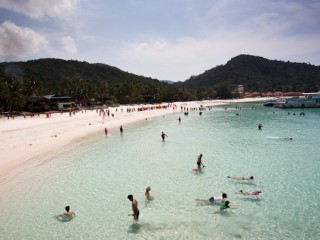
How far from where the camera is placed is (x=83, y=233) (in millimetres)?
11703

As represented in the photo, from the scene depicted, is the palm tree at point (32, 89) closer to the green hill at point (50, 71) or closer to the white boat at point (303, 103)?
the green hill at point (50, 71)

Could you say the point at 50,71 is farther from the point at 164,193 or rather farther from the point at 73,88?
the point at 164,193

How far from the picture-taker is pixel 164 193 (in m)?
16.3

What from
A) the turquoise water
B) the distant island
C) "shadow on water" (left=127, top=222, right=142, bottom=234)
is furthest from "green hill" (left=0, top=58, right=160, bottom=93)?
"shadow on water" (left=127, top=222, right=142, bottom=234)

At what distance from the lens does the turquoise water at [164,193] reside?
38.7 feet

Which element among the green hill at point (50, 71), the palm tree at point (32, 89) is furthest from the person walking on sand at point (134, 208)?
the green hill at point (50, 71)

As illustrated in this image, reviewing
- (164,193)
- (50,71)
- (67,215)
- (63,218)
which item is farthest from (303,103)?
(50,71)

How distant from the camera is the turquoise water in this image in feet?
38.7

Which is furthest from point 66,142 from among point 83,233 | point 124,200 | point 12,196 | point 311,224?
point 311,224

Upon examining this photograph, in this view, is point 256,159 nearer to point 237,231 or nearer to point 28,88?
point 237,231

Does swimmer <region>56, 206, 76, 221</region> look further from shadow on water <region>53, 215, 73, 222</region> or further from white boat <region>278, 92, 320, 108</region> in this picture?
white boat <region>278, 92, 320, 108</region>

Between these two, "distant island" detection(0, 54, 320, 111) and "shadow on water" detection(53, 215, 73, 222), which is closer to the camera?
"shadow on water" detection(53, 215, 73, 222)

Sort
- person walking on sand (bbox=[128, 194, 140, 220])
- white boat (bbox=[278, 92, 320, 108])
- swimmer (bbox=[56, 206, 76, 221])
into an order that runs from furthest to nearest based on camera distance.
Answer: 1. white boat (bbox=[278, 92, 320, 108])
2. swimmer (bbox=[56, 206, 76, 221])
3. person walking on sand (bbox=[128, 194, 140, 220])

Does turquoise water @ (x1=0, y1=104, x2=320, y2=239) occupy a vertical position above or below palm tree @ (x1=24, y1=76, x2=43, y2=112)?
below
